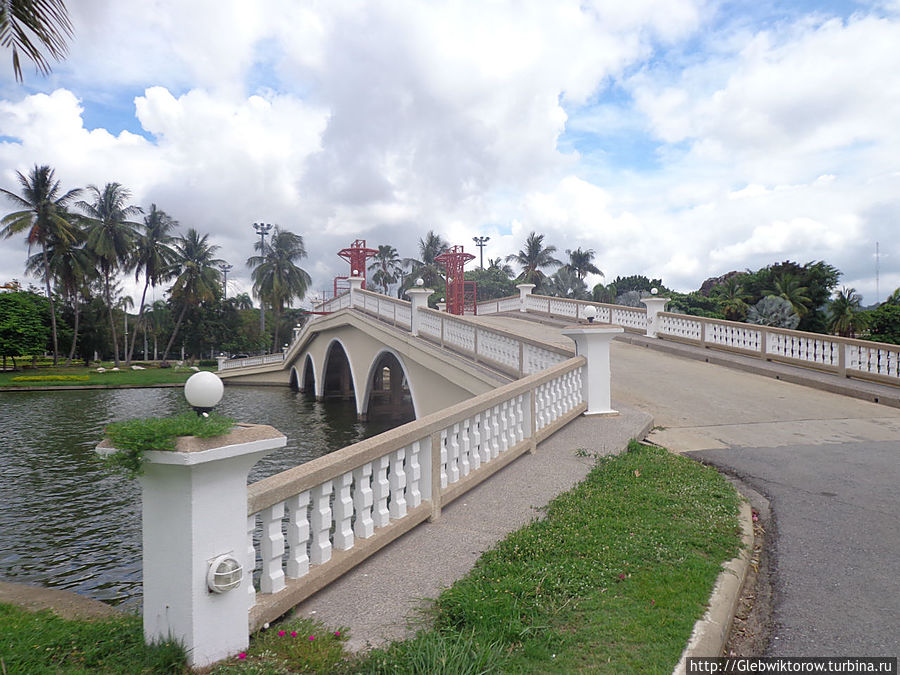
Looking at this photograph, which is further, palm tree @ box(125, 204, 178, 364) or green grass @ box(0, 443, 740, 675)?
palm tree @ box(125, 204, 178, 364)

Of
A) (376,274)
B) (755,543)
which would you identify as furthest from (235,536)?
(376,274)

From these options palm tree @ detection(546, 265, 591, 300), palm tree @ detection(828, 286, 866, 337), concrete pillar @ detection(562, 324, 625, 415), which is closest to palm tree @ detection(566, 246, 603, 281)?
palm tree @ detection(546, 265, 591, 300)

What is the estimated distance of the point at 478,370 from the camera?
12.5 meters

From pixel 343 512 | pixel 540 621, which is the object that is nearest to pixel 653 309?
pixel 343 512

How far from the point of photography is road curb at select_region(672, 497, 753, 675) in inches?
106

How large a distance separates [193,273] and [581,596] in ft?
169

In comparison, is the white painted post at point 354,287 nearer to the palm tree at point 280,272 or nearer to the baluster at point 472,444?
the baluster at point 472,444

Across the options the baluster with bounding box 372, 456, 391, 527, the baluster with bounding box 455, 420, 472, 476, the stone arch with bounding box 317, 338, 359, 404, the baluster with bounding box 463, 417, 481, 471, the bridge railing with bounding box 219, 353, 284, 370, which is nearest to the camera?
the baluster with bounding box 372, 456, 391, 527

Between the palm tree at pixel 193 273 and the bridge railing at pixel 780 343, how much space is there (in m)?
39.8

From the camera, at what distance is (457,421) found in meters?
5.02

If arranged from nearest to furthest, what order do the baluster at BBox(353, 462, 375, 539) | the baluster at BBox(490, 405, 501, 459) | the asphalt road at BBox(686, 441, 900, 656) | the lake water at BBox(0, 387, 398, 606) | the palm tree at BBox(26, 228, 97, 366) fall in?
the asphalt road at BBox(686, 441, 900, 656) → the baluster at BBox(353, 462, 375, 539) → the baluster at BBox(490, 405, 501, 459) → the lake water at BBox(0, 387, 398, 606) → the palm tree at BBox(26, 228, 97, 366)

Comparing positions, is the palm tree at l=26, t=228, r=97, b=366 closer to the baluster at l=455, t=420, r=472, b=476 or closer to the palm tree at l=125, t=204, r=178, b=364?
the palm tree at l=125, t=204, r=178, b=364

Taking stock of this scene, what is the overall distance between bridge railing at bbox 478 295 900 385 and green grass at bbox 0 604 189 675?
1291cm

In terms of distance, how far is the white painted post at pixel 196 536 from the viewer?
7.93ft
